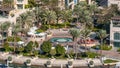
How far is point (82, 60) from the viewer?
81.1 metres

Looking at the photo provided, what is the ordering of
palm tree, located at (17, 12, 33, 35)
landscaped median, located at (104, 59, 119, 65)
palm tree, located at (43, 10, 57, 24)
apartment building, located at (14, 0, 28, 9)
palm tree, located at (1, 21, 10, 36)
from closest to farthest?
landscaped median, located at (104, 59, 119, 65) → palm tree, located at (1, 21, 10, 36) → palm tree, located at (17, 12, 33, 35) → palm tree, located at (43, 10, 57, 24) → apartment building, located at (14, 0, 28, 9)

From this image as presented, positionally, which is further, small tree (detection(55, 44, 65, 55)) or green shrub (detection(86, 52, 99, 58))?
green shrub (detection(86, 52, 99, 58))

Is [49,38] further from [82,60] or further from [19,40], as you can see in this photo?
[82,60]

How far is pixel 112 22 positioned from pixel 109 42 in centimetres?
441

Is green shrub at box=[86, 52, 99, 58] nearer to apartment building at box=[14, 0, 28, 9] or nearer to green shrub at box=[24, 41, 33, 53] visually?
green shrub at box=[24, 41, 33, 53]

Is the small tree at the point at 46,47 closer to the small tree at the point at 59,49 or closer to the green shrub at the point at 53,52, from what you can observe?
the green shrub at the point at 53,52

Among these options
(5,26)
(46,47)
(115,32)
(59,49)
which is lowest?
(59,49)

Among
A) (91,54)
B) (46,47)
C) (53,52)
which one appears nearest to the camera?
(53,52)

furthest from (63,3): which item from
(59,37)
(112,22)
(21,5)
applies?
(112,22)

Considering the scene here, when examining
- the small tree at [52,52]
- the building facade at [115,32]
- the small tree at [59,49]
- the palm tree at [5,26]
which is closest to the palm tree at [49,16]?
the palm tree at [5,26]

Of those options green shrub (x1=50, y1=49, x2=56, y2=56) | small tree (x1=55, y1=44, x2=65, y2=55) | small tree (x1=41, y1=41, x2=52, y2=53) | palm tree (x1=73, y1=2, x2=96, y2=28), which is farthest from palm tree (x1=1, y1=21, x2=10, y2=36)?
palm tree (x1=73, y1=2, x2=96, y2=28)

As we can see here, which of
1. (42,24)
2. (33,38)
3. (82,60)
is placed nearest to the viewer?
(82,60)

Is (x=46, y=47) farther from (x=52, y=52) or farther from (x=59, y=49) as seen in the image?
(x=59, y=49)

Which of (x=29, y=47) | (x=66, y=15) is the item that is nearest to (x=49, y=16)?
(x=66, y=15)
